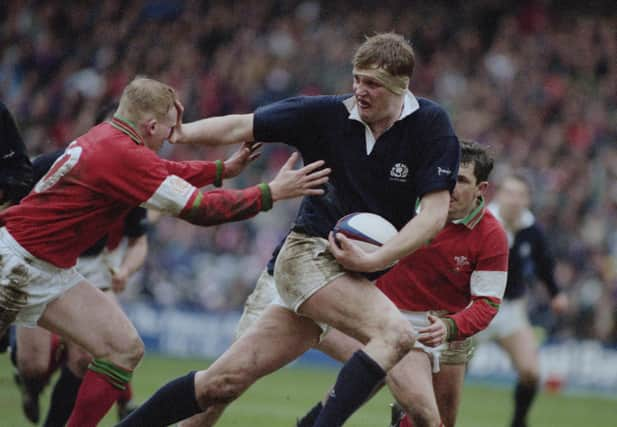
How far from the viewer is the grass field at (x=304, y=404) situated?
994cm

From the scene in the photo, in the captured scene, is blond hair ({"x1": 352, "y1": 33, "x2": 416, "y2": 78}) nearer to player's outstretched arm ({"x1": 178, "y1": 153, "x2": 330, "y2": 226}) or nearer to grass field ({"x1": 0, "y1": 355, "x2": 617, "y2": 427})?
player's outstretched arm ({"x1": 178, "y1": 153, "x2": 330, "y2": 226})

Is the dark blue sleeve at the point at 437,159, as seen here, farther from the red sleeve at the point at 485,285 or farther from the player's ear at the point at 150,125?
the player's ear at the point at 150,125

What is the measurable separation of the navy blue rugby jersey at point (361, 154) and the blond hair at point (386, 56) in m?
0.26

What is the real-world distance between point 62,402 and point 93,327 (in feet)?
5.54

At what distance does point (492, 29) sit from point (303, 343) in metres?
15.7

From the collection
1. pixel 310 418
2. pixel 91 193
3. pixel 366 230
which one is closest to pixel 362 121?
pixel 366 230

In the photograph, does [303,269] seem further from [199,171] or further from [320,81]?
[320,81]

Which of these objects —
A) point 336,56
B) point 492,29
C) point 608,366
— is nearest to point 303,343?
point 608,366

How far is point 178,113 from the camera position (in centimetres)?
636

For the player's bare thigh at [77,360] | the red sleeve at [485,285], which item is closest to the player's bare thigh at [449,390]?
the red sleeve at [485,285]

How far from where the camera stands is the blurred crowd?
16641 millimetres

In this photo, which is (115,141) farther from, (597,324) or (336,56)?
(336,56)

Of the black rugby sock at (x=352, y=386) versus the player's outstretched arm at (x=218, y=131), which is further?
the player's outstretched arm at (x=218, y=131)

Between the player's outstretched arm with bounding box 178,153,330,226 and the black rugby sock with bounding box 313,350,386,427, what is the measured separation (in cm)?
102
